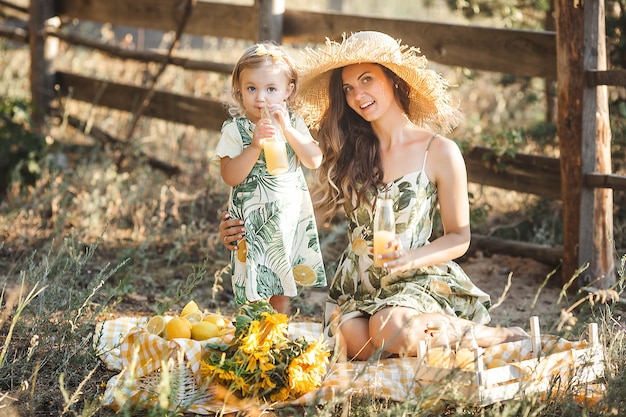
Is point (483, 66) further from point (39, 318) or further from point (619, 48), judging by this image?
point (39, 318)

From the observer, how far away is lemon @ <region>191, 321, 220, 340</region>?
3172mm

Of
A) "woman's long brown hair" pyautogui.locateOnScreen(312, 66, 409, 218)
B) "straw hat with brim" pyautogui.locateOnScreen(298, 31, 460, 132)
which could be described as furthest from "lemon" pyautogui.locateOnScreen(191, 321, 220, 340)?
"straw hat with brim" pyautogui.locateOnScreen(298, 31, 460, 132)

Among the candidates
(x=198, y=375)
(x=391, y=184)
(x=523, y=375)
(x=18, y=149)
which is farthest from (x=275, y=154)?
(x=18, y=149)

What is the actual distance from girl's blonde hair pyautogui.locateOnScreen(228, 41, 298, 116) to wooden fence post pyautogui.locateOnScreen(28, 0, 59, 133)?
3.82 m

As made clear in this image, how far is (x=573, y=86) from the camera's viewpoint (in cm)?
422

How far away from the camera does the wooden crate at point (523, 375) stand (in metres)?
2.56

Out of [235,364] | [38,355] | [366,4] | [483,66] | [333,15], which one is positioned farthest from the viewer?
[366,4]

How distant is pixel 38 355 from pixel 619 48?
382 centimetres

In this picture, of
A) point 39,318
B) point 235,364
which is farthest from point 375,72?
point 39,318

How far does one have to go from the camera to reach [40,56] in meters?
6.79

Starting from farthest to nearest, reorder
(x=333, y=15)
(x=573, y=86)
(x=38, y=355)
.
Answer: (x=333, y=15) → (x=573, y=86) → (x=38, y=355)

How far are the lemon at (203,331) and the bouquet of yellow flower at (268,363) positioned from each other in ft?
1.20

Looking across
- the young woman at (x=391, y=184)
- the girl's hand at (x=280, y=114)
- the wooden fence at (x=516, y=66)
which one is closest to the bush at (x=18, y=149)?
the wooden fence at (x=516, y=66)

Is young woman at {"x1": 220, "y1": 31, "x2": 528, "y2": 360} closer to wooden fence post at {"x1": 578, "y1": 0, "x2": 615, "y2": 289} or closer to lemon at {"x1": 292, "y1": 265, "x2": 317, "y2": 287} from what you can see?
lemon at {"x1": 292, "y1": 265, "x2": 317, "y2": 287}
